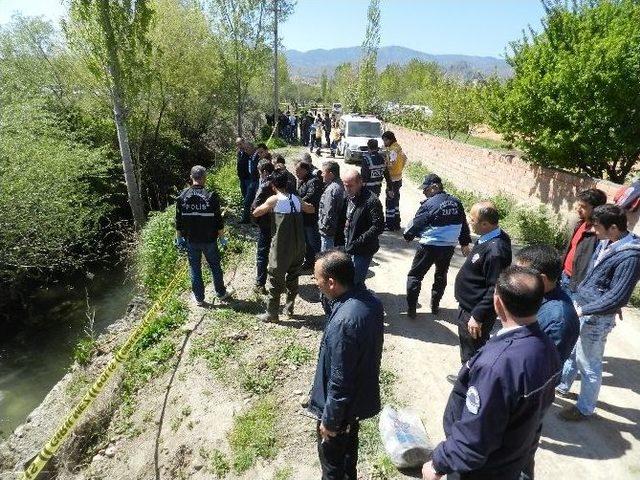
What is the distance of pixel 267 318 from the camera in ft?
19.8

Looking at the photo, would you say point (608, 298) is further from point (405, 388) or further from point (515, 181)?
point (515, 181)

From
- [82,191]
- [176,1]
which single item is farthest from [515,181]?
[176,1]

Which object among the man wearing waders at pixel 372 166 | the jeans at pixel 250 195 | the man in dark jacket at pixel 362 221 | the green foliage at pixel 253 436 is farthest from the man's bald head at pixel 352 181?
the jeans at pixel 250 195

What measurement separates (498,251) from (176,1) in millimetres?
19419

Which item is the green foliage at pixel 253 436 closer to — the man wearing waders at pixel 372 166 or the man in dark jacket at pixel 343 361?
the man in dark jacket at pixel 343 361

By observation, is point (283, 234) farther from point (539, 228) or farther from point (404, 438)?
point (539, 228)

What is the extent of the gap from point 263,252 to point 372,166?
2.73m

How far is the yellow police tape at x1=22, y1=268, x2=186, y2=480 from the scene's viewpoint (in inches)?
152

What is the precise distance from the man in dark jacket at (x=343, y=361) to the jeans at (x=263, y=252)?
142 inches

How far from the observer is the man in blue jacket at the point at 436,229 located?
5.27 m

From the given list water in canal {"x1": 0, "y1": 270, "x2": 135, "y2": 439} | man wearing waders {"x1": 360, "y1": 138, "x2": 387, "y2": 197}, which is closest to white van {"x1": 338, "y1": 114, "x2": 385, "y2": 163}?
man wearing waders {"x1": 360, "y1": 138, "x2": 387, "y2": 197}

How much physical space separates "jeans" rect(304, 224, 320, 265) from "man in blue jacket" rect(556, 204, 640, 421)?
3991 mm

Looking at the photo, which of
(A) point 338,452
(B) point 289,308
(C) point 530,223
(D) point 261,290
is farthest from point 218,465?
Result: (C) point 530,223

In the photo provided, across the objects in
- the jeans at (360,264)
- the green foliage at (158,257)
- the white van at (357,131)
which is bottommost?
the green foliage at (158,257)
